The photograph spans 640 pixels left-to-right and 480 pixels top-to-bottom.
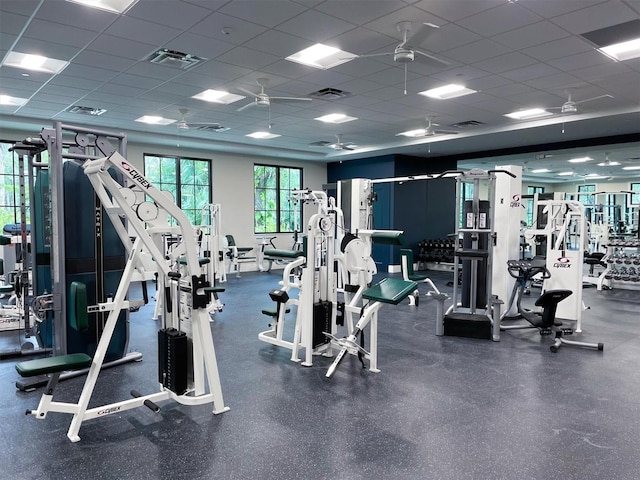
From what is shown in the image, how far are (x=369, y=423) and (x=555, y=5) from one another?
3331 mm

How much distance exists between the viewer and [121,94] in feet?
19.4

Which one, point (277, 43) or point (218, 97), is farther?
point (218, 97)

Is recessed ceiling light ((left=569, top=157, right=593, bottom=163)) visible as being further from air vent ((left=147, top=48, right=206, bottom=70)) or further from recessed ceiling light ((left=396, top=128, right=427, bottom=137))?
air vent ((left=147, top=48, right=206, bottom=70))

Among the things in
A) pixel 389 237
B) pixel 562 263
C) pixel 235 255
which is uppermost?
pixel 389 237

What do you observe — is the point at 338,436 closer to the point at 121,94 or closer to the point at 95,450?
the point at 95,450

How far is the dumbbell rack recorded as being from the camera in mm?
7832

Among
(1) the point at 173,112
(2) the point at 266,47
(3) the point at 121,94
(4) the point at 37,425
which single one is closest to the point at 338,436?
(4) the point at 37,425

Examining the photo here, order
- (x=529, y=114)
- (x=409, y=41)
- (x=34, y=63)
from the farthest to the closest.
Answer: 1. (x=529, y=114)
2. (x=34, y=63)
3. (x=409, y=41)

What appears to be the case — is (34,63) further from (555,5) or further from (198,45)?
(555,5)

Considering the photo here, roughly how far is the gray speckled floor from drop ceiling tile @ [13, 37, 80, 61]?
294 cm

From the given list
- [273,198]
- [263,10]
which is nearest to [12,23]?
[263,10]

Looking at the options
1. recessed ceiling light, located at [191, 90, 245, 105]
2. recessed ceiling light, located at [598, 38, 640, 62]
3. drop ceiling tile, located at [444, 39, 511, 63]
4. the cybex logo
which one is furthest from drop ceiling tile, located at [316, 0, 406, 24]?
the cybex logo

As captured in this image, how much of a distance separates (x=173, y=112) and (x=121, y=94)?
1.04m

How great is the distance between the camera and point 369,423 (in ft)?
9.30
